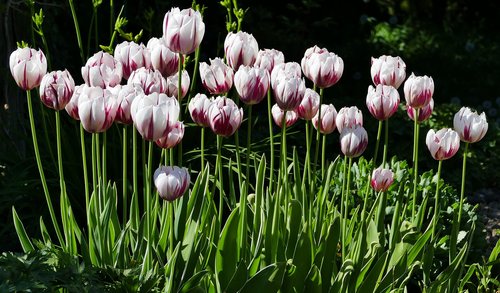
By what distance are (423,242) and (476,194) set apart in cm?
266

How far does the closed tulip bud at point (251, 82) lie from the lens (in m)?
2.56

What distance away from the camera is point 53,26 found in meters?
5.47

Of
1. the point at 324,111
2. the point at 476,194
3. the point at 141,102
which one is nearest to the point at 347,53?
the point at 476,194

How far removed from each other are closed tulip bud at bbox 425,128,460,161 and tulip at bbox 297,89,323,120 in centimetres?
37

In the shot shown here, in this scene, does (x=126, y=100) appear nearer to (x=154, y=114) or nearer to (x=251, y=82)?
(x=154, y=114)

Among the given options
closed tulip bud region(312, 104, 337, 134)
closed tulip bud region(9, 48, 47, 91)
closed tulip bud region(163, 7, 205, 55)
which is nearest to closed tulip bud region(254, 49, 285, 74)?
closed tulip bud region(312, 104, 337, 134)

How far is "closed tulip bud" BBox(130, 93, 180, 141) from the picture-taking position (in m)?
2.38

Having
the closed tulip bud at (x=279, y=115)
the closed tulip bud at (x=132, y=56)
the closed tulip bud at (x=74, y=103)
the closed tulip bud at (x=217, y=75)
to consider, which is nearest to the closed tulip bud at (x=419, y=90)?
the closed tulip bud at (x=279, y=115)

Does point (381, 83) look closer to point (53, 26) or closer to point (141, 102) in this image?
point (141, 102)

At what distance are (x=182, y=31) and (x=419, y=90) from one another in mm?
761

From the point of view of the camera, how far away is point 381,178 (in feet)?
9.74

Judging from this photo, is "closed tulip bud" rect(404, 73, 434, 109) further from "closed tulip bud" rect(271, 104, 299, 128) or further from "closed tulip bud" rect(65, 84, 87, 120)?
"closed tulip bud" rect(65, 84, 87, 120)

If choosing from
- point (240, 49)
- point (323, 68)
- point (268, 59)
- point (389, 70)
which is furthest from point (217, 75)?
point (389, 70)

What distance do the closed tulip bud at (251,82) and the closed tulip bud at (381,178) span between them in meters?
0.59
